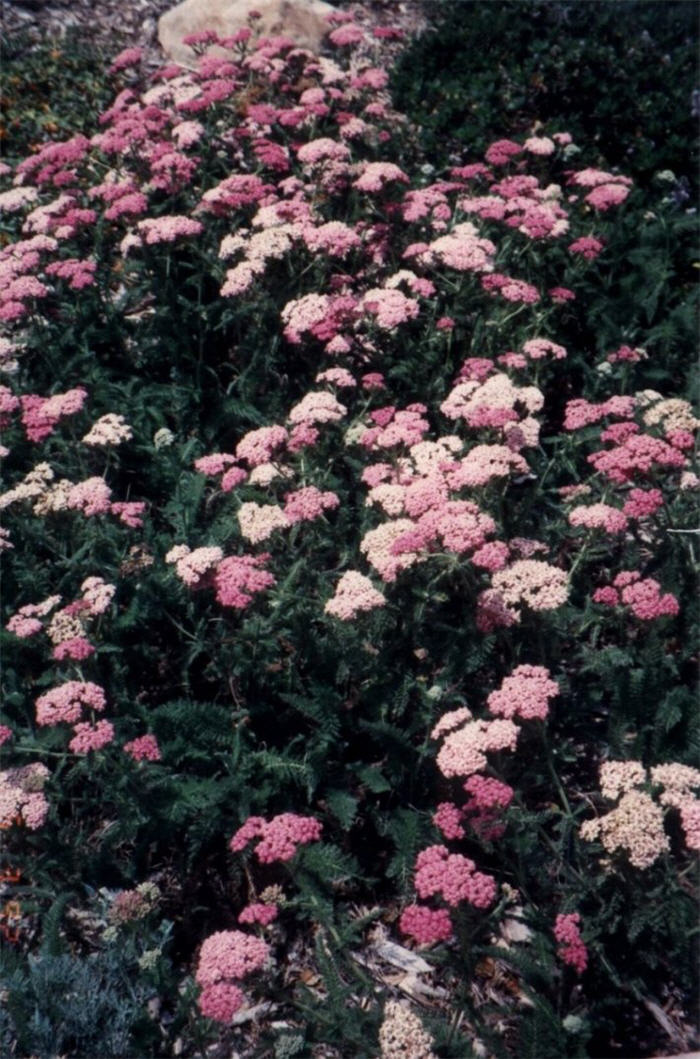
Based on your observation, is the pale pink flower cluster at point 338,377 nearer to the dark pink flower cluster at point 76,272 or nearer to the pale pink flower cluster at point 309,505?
the pale pink flower cluster at point 309,505

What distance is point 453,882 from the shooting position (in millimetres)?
2836

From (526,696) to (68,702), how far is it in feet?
5.17

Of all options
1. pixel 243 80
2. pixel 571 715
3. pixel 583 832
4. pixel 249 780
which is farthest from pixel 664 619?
pixel 243 80

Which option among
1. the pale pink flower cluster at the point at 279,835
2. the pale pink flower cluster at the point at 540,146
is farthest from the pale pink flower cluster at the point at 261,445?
the pale pink flower cluster at the point at 540,146

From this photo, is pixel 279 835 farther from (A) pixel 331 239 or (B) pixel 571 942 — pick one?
(A) pixel 331 239

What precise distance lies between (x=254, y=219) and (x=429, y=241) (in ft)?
3.74

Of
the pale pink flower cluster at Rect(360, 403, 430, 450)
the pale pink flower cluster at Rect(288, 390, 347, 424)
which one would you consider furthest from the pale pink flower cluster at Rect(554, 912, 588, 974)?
the pale pink flower cluster at Rect(288, 390, 347, 424)

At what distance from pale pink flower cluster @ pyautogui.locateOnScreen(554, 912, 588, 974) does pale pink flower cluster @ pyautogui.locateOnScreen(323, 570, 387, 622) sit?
1.16 meters

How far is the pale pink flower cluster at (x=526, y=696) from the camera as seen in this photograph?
A: 313 centimetres

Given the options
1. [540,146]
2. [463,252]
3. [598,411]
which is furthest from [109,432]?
[540,146]

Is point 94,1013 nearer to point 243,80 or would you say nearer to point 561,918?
point 561,918

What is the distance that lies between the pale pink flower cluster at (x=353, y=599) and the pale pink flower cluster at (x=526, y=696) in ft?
1.73

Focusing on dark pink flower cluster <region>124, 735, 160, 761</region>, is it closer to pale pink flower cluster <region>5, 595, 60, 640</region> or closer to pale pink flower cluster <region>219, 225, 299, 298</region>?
pale pink flower cluster <region>5, 595, 60, 640</region>

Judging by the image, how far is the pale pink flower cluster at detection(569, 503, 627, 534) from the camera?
372 cm
